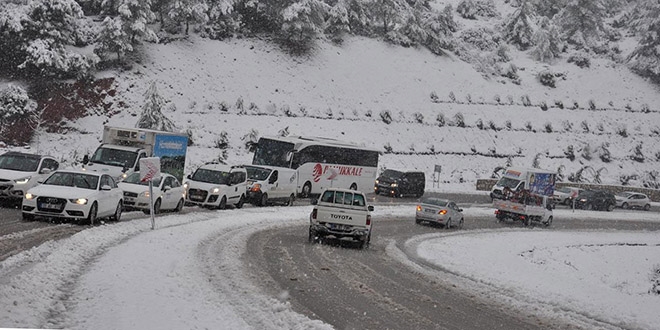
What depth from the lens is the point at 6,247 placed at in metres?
14.5

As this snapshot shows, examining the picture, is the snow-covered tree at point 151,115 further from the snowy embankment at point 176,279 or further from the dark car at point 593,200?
the dark car at point 593,200

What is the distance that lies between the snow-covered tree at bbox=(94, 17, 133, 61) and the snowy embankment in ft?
104

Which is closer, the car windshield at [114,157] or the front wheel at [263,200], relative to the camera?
the car windshield at [114,157]

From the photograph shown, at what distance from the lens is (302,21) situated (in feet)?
219

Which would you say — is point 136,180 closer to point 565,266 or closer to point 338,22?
point 565,266

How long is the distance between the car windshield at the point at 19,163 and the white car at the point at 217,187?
6.19 meters

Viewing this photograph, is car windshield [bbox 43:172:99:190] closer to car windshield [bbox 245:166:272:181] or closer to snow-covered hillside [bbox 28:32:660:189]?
car windshield [bbox 245:166:272:181]

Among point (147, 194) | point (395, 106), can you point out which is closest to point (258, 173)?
point (147, 194)

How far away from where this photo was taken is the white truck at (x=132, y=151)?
1110 inches

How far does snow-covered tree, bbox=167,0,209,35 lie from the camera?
203ft

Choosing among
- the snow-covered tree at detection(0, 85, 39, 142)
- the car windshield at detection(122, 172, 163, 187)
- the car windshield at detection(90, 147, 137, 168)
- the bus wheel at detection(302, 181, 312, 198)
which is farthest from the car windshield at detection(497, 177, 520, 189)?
the snow-covered tree at detection(0, 85, 39, 142)

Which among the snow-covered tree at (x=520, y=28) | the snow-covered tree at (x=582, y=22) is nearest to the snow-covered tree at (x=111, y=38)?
the snow-covered tree at (x=582, y=22)

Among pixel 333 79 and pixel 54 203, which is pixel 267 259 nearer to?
pixel 54 203

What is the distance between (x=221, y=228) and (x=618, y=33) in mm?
39149
